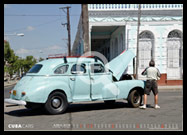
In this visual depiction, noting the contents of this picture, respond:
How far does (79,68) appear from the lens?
9008 millimetres

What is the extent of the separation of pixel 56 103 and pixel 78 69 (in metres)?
1.43

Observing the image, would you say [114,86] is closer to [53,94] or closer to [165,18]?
[53,94]

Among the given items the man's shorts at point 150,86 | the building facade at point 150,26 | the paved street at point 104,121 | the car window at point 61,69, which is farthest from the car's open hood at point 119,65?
the building facade at point 150,26

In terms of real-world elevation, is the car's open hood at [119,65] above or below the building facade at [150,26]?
below

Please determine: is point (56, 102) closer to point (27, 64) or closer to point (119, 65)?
point (119, 65)

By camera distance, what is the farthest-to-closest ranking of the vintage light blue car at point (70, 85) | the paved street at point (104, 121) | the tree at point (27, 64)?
the tree at point (27, 64) → the vintage light blue car at point (70, 85) → the paved street at point (104, 121)

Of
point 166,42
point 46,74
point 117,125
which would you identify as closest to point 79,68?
point 46,74

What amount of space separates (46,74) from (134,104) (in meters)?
3.51

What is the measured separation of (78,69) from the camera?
8.98 metres

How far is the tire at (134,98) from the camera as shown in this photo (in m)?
9.59

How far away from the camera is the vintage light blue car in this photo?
26.4 feet

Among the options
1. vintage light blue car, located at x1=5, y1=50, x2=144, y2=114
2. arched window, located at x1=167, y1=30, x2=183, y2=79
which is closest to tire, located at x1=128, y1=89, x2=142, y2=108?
vintage light blue car, located at x1=5, y1=50, x2=144, y2=114

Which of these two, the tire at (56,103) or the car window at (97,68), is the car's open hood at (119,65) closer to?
the car window at (97,68)

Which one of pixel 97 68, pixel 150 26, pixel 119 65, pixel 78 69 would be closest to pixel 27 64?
pixel 150 26
